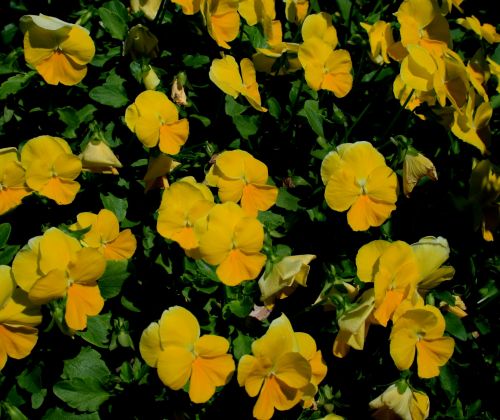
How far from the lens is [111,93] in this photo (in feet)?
6.59

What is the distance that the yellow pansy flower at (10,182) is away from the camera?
176 cm

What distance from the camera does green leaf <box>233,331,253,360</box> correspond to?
1818 mm

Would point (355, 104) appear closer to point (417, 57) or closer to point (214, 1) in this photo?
point (417, 57)

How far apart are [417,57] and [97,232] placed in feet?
3.26

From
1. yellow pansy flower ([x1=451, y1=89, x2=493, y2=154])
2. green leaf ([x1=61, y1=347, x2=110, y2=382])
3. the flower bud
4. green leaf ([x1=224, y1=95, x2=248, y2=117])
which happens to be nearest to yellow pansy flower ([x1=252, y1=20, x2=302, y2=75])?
green leaf ([x1=224, y1=95, x2=248, y2=117])

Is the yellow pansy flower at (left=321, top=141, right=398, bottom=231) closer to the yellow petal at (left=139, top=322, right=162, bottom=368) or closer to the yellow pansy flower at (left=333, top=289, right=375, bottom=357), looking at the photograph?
the yellow pansy flower at (left=333, top=289, right=375, bottom=357)

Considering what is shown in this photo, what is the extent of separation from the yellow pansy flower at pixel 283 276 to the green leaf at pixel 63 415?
55cm

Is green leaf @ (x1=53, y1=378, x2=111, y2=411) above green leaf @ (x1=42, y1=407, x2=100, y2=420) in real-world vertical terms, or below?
above

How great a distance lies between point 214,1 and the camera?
1.97m

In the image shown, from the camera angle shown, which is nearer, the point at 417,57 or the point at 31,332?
→ the point at 31,332

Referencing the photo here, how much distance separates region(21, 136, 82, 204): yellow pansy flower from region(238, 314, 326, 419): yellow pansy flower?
0.63 metres

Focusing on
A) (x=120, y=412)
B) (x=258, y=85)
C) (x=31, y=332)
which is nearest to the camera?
(x=31, y=332)

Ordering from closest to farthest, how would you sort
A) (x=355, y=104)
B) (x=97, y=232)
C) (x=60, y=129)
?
1. (x=97, y=232)
2. (x=60, y=129)
3. (x=355, y=104)

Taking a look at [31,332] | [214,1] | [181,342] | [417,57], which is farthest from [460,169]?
[31,332]
